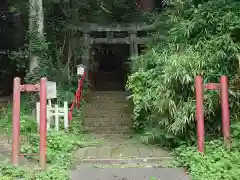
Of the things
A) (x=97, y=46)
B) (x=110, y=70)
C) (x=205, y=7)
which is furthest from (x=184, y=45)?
(x=110, y=70)

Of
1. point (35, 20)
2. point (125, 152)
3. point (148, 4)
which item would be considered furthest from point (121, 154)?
point (148, 4)

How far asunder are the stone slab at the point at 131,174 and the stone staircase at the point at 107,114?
3.98 m

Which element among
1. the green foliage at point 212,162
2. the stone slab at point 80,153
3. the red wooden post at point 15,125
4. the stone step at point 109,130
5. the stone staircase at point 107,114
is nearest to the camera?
the green foliage at point 212,162

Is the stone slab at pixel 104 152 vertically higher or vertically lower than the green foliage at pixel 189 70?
lower

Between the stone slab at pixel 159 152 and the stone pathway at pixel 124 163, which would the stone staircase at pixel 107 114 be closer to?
the stone pathway at pixel 124 163

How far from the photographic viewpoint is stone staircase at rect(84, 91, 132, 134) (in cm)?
965

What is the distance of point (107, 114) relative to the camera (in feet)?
35.0

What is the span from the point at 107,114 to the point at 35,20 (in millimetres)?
3965

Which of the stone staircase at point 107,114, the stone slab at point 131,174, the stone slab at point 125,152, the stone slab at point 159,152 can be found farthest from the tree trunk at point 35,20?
the stone slab at point 131,174

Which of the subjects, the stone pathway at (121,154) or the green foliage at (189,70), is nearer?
the stone pathway at (121,154)

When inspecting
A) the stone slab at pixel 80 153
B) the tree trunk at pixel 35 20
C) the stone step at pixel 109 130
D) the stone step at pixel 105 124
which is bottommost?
the stone slab at pixel 80 153

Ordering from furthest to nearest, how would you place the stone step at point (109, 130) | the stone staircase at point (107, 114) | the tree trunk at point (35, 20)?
the tree trunk at point (35, 20), the stone staircase at point (107, 114), the stone step at point (109, 130)

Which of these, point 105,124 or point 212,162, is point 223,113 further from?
point 105,124

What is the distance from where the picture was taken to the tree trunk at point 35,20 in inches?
407
